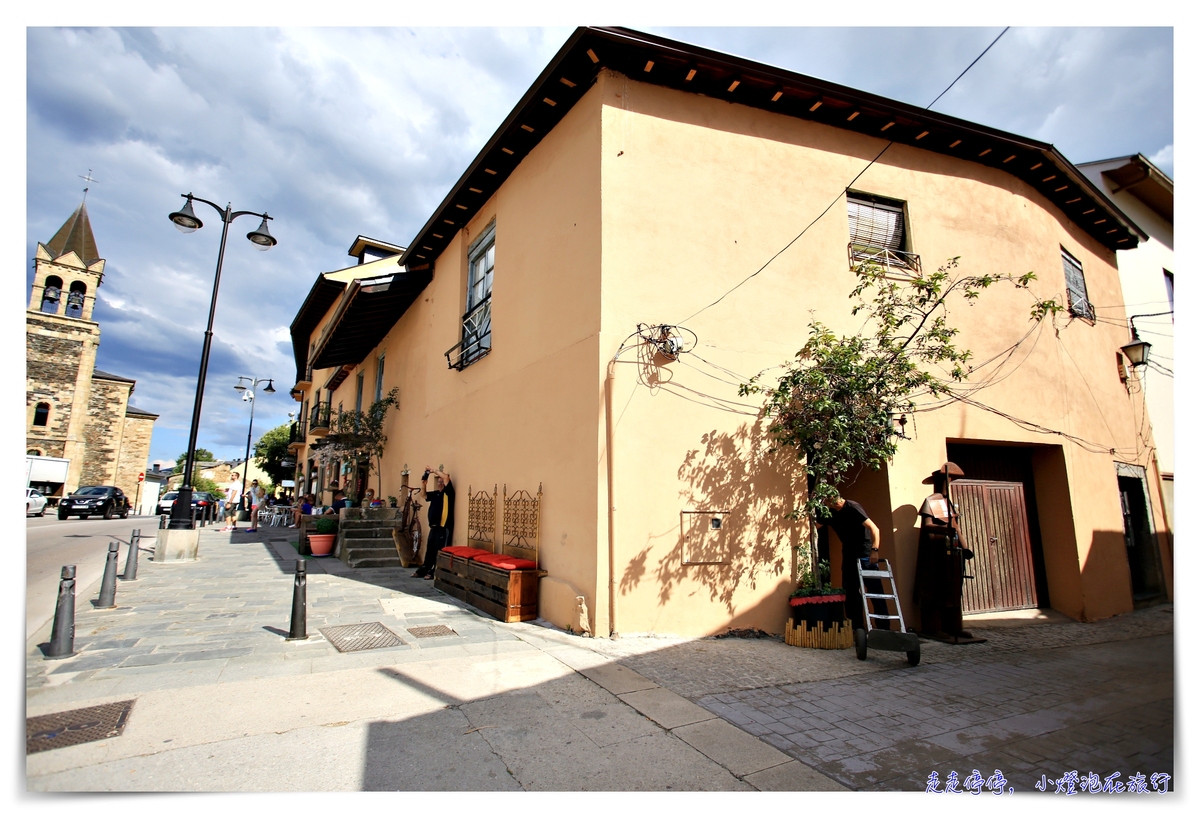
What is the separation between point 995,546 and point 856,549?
3438mm

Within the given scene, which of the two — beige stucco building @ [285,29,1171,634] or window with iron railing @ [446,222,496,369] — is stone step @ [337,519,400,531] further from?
window with iron railing @ [446,222,496,369]

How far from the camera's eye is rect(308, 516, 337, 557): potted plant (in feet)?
42.6

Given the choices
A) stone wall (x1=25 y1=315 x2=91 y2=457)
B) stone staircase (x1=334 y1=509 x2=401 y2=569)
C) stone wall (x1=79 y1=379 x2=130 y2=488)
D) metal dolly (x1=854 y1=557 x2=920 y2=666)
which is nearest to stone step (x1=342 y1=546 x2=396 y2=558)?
stone staircase (x1=334 y1=509 x2=401 y2=569)

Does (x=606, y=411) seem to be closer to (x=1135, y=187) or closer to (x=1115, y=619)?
(x=1115, y=619)

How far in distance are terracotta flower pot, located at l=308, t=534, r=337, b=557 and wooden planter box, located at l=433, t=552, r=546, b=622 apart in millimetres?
6255

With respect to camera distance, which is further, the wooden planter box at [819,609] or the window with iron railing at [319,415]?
the window with iron railing at [319,415]

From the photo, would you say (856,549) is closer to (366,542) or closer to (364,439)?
(366,542)

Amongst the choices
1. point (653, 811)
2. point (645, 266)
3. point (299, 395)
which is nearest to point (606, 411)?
point (645, 266)

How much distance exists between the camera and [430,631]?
20.7 feet

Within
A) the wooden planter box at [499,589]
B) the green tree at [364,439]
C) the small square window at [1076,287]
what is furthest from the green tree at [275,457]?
the small square window at [1076,287]

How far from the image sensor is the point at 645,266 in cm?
673

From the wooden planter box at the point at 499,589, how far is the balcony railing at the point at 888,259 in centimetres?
601

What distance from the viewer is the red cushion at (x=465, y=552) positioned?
8078 mm

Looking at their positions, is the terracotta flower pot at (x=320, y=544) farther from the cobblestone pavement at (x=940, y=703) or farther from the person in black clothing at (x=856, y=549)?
the person in black clothing at (x=856, y=549)
